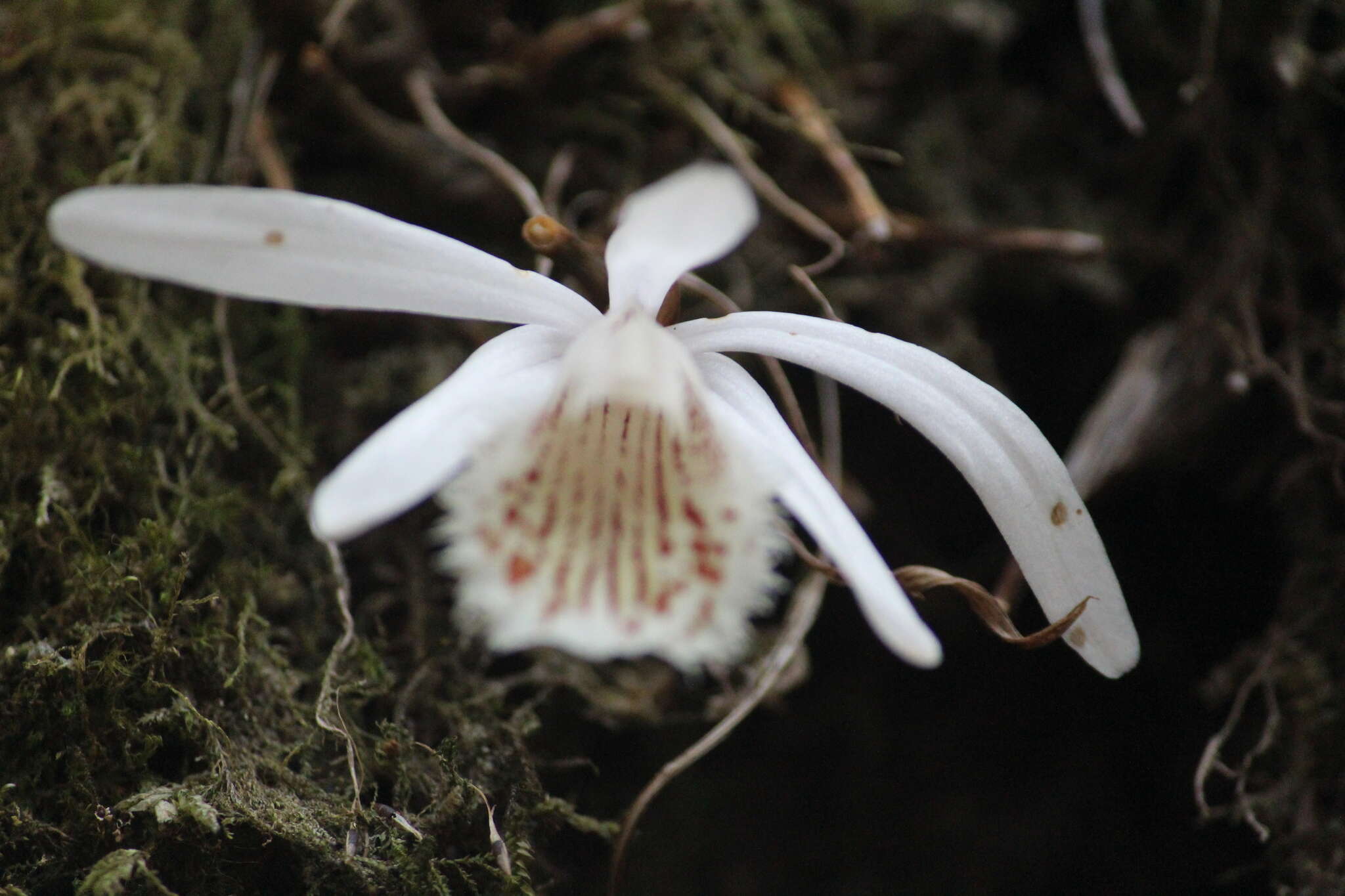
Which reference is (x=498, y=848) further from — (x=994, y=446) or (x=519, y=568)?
(x=994, y=446)

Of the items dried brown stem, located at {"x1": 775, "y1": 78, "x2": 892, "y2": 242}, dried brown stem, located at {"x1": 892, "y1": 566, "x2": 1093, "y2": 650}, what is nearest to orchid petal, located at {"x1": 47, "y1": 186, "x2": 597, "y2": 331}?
dried brown stem, located at {"x1": 892, "y1": 566, "x2": 1093, "y2": 650}

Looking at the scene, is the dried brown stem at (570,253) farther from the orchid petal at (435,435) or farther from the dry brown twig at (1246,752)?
the dry brown twig at (1246,752)

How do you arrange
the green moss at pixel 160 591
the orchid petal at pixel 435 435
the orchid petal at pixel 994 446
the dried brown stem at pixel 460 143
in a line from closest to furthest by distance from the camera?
the orchid petal at pixel 435 435 → the green moss at pixel 160 591 → the orchid petal at pixel 994 446 → the dried brown stem at pixel 460 143

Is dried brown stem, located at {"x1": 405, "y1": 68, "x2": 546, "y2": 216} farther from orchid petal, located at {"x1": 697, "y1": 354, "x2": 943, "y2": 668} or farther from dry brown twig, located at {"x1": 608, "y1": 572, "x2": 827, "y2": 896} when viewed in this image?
dry brown twig, located at {"x1": 608, "y1": 572, "x2": 827, "y2": 896}

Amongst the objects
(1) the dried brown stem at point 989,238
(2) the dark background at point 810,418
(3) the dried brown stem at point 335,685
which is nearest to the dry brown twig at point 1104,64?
(2) the dark background at point 810,418

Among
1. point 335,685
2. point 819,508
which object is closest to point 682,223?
point 819,508

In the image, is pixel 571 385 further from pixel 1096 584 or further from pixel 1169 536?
pixel 1169 536

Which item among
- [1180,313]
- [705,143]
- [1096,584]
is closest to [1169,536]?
[1180,313]
